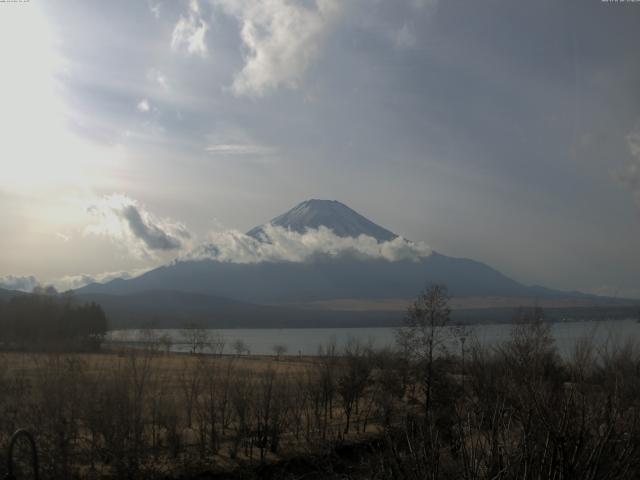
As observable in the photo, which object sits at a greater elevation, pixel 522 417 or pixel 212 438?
pixel 522 417

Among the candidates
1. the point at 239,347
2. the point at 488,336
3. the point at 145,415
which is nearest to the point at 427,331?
the point at 145,415

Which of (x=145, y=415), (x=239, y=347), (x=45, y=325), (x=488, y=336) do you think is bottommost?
(x=239, y=347)

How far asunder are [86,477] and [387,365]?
67.6ft

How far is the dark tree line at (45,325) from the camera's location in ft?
79.4

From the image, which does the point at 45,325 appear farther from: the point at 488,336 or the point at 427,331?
the point at 488,336

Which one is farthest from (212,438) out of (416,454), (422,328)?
(416,454)

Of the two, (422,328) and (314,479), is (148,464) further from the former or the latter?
(422,328)

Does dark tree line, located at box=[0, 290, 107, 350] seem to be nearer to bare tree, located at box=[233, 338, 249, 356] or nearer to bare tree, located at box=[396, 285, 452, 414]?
bare tree, located at box=[396, 285, 452, 414]

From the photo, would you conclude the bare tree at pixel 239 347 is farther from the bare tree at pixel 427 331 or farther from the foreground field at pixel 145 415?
the foreground field at pixel 145 415

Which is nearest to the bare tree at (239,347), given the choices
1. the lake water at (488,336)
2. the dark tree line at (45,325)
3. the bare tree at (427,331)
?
the lake water at (488,336)

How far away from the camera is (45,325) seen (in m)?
38.1

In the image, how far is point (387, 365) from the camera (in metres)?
35.5

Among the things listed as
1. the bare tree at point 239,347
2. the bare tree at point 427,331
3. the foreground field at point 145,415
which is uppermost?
the bare tree at point 427,331

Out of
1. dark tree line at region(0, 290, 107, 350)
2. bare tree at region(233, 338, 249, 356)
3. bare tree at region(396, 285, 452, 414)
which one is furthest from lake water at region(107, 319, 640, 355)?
bare tree at region(233, 338, 249, 356)
